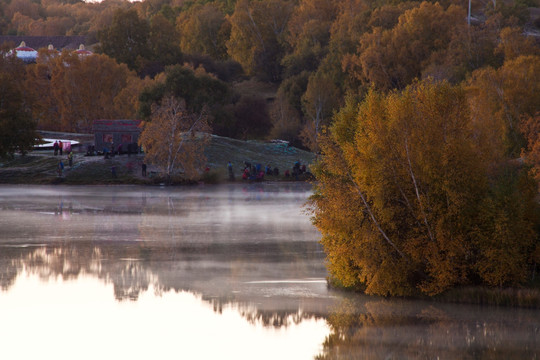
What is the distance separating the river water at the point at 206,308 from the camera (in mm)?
20484

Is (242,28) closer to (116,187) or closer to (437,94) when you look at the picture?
(116,187)

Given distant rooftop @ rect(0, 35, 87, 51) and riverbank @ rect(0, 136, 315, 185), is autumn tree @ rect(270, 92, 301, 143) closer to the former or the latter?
riverbank @ rect(0, 136, 315, 185)

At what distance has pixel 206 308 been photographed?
24.4m

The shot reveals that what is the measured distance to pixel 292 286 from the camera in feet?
89.9

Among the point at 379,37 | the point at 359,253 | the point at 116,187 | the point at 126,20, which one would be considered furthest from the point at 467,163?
the point at 126,20

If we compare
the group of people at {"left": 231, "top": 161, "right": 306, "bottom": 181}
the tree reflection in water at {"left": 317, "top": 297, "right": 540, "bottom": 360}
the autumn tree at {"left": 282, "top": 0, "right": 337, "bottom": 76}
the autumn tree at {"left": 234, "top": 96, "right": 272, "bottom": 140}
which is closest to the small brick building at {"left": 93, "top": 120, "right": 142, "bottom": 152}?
the group of people at {"left": 231, "top": 161, "right": 306, "bottom": 181}

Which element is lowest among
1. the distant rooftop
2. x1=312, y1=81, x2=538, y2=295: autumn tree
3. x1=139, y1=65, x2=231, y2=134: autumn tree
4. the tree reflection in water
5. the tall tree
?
the tree reflection in water

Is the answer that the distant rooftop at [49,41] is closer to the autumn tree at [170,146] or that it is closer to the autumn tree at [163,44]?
the autumn tree at [163,44]

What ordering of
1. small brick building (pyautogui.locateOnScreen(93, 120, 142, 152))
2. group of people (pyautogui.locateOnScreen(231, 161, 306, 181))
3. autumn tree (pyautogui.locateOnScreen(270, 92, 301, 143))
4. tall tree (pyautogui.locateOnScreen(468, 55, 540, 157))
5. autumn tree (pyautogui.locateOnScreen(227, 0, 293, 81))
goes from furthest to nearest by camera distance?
1. autumn tree (pyautogui.locateOnScreen(227, 0, 293, 81))
2. autumn tree (pyautogui.locateOnScreen(270, 92, 301, 143))
3. small brick building (pyautogui.locateOnScreen(93, 120, 142, 152))
4. group of people (pyautogui.locateOnScreen(231, 161, 306, 181))
5. tall tree (pyautogui.locateOnScreen(468, 55, 540, 157))

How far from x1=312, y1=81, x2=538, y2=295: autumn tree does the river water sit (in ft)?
3.64

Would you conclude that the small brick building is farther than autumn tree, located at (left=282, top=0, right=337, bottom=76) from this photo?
No

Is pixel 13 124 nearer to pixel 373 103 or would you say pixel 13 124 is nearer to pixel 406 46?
pixel 406 46

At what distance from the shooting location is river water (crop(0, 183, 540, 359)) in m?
20.5

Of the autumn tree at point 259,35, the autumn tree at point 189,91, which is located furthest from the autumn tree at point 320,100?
the autumn tree at point 259,35
